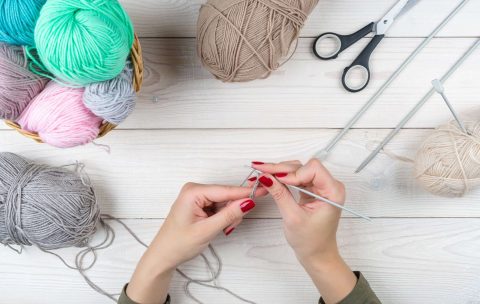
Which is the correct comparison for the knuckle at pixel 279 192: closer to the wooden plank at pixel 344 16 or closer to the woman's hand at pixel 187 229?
the woman's hand at pixel 187 229

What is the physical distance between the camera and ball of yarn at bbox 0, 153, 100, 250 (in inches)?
29.9

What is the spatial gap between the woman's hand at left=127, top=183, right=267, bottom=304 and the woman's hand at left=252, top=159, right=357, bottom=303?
0.04 meters

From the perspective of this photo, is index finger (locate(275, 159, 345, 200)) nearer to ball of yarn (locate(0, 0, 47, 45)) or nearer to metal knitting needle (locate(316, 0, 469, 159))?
metal knitting needle (locate(316, 0, 469, 159))

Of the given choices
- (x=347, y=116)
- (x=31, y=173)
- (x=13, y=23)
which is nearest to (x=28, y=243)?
(x=31, y=173)

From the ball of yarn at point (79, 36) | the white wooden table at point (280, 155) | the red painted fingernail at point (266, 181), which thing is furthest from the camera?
the white wooden table at point (280, 155)

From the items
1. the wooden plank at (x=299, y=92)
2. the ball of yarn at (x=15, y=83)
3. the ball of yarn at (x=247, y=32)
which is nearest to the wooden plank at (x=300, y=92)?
the wooden plank at (x=299, y=92)

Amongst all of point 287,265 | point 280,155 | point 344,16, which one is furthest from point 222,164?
point 344,16

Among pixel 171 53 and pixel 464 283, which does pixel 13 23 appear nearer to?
pixel 171 53

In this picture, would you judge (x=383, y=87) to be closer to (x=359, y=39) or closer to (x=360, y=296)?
(x=359, y=39)

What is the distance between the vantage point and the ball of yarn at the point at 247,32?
664 mm

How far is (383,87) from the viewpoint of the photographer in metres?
0.81

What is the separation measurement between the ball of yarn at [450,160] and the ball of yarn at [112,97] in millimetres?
466

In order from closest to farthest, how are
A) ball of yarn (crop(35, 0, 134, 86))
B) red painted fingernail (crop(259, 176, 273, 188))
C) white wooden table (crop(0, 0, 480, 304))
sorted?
1. ball of yarn (crop(35, 0, 134, 86))
2. red painted fingernail (crop(259, 176, 273, 188))
3. white wooden table (crop(0, 0, 480, 304))

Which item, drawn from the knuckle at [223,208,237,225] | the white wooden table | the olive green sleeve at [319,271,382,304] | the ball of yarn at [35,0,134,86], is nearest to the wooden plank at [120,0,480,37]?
the white wooden table
